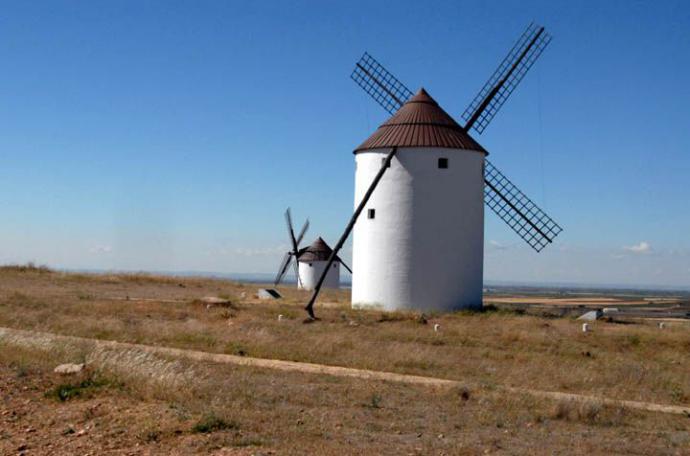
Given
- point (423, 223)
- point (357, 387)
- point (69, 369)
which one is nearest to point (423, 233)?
point (423, 223)

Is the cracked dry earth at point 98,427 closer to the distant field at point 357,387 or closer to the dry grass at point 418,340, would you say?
the distant field at point 357,387

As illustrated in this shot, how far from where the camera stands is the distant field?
28.9ft

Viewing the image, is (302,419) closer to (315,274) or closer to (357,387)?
(357,387)

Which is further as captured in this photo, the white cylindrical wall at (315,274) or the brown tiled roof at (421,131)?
the white cylindrical wall at (315,274)

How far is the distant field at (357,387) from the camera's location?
8805 mm

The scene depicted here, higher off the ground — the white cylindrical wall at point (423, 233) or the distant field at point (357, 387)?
the white cylindrical wall at point (423, 233)

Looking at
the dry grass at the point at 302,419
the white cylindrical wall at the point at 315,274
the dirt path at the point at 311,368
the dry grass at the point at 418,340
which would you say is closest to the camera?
the dry grass at the point at 302,419

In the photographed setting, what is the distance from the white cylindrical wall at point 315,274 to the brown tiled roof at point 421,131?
26.3 metres

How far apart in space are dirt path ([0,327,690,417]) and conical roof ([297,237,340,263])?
1541 inches

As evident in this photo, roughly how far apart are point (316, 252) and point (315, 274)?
1.83 meters

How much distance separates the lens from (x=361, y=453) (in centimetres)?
800

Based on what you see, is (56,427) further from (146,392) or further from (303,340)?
(303,340)

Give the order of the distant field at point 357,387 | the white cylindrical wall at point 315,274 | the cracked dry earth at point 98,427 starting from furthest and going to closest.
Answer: the white cylindrical wall at point 315,274, the distant field at point 357,387, the cracked dry earth at point 98,427

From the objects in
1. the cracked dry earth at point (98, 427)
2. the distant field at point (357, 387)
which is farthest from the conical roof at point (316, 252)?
the cracked dry earth at point (98, 427)
